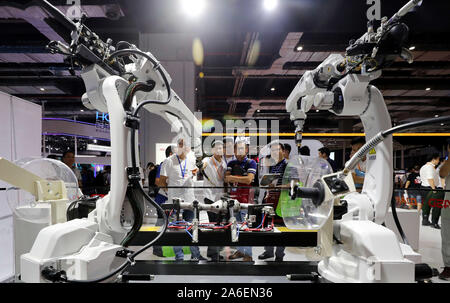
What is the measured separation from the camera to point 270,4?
4188 millimetres

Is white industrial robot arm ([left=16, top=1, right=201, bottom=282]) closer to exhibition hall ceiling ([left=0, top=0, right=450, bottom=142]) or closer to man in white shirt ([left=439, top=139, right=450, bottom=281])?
exhibition hall ceiling ([left=0, top=0, right=450, bottom=142])

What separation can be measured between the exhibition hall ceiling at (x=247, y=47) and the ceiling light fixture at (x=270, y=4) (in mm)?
69

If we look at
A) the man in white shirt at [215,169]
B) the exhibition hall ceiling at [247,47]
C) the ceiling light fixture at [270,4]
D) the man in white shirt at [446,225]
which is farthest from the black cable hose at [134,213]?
the ceiling light fixture at [270,4]

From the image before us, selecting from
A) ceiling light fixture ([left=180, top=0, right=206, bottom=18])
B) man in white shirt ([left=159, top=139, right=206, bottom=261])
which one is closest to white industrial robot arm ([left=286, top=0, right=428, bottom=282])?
man in white shirt ([left=159, top=139, right=206, bottom=261])

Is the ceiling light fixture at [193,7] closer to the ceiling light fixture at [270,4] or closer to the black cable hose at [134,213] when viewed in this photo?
the ceiling light fixture at [270,4]

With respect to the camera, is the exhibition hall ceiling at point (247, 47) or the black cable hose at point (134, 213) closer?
the black cable hose at point (134, 213)

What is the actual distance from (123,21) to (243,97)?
6926mm

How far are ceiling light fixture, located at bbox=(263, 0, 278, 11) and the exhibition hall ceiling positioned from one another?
7 cm

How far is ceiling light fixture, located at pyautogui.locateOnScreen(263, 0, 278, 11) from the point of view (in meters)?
4.14

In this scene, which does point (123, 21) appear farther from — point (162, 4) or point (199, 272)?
point (199, 272)

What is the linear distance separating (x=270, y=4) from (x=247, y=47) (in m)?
2.72

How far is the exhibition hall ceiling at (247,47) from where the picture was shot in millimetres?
4281

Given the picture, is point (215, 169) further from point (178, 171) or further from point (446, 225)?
point (446, 225)

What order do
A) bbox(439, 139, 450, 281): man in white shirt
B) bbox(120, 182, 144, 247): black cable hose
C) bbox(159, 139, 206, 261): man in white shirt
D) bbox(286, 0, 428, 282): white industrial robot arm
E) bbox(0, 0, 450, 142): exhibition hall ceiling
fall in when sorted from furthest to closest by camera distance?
bbox(0, 0, 450, 142): exhibition hall ceiling, bbox(159, 139, 206, 261): man in white shirt, bbox(439, 139, 450, 281): man in white shirt, bbox(120, 182, 144, 247): black cable hose, bbox(286, 0, 428, 282): white industrial robot arm
